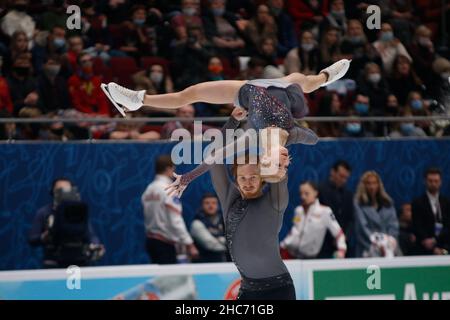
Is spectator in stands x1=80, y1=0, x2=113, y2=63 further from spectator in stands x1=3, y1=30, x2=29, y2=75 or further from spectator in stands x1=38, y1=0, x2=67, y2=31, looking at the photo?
spectator in stands x1=3, y1=30, x2=29, y2=75

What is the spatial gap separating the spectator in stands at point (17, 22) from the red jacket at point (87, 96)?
3.22ft

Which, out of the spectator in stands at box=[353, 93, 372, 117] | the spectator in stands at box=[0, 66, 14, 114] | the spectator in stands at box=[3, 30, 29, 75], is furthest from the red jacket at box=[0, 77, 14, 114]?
the spectator in stands at box=[353, 93, 372, 117]

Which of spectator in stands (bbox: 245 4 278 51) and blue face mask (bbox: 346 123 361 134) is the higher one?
spectator in stands (bbox: 245 4 278 51)

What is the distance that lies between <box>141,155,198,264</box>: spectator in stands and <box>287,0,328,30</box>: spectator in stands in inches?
132

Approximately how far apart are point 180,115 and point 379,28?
9.48 feet

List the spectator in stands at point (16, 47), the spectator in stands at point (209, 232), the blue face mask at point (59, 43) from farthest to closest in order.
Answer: the blue face mask at point (59, 43)
the spectator in stands at point (16, 47)
the spectator in stands at point (209, 232)

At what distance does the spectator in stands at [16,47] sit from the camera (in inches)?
370

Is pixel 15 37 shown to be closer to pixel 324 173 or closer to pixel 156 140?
pixel 156 140

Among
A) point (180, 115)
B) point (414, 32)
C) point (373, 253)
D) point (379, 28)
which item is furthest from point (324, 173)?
point (414, 32)

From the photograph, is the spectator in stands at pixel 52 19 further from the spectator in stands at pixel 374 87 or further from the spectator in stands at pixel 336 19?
the spectator in stands at pixel 374 87

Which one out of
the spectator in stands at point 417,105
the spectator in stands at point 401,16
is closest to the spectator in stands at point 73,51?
the spectator in stands at point 417,105

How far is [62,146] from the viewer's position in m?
8.64

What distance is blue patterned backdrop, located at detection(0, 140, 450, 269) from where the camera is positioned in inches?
336
